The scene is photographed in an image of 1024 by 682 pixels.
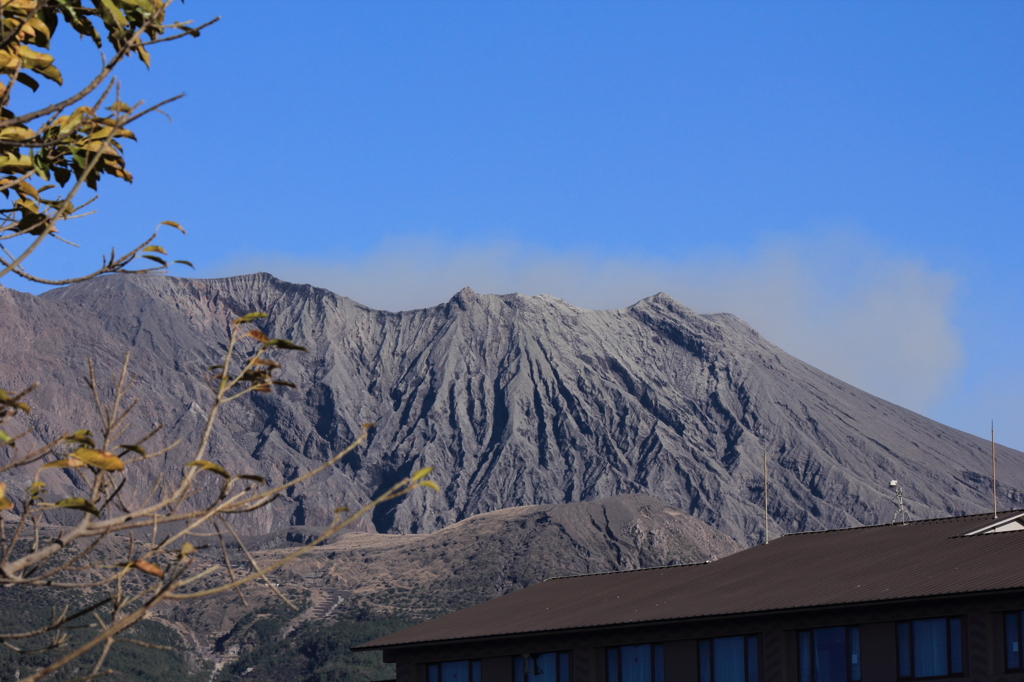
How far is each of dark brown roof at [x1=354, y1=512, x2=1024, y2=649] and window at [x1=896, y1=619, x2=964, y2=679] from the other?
1002 mm

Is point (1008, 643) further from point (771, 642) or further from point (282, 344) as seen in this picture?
point (282, 344)

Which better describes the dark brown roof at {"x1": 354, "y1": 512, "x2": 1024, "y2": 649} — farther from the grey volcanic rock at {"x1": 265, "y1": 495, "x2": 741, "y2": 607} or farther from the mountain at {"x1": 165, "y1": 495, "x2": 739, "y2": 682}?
the grey volcanic rock at {"x1": 265, "y1": 495, "x2": 741, "y2": 607}

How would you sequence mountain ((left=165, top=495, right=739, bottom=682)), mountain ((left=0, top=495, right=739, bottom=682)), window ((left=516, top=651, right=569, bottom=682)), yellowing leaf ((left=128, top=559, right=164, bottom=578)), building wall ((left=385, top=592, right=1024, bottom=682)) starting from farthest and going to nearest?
mountain ((left=165, top=495, right=739, bottom=682)) → mountain ((left=0, top=495, right=739, bottom=682)) → window ((left=516, top=651, right=569, bottom=682)) → building wall ((left=385, top=592, right=1024, bottom=682)) → yellowing leaf ((left=128, top=559, right=164, bottom=578))

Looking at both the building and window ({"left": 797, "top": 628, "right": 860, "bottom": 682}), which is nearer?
the building

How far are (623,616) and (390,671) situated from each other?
92.4 metres

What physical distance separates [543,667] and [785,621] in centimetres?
886

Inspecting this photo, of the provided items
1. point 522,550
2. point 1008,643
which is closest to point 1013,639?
point 1008,643

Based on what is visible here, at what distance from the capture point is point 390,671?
128875mm

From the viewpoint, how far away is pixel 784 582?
40.5m

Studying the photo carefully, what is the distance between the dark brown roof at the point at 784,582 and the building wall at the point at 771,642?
1.28 feet

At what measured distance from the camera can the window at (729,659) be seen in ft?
124

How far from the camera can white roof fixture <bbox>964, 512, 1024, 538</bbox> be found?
40.2 m

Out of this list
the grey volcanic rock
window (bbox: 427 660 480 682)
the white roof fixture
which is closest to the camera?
the white roof fixture

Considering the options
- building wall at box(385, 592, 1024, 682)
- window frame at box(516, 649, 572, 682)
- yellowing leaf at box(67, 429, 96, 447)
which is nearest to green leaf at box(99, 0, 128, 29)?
yellowing leaf at box(67, 429, 96, 447)
